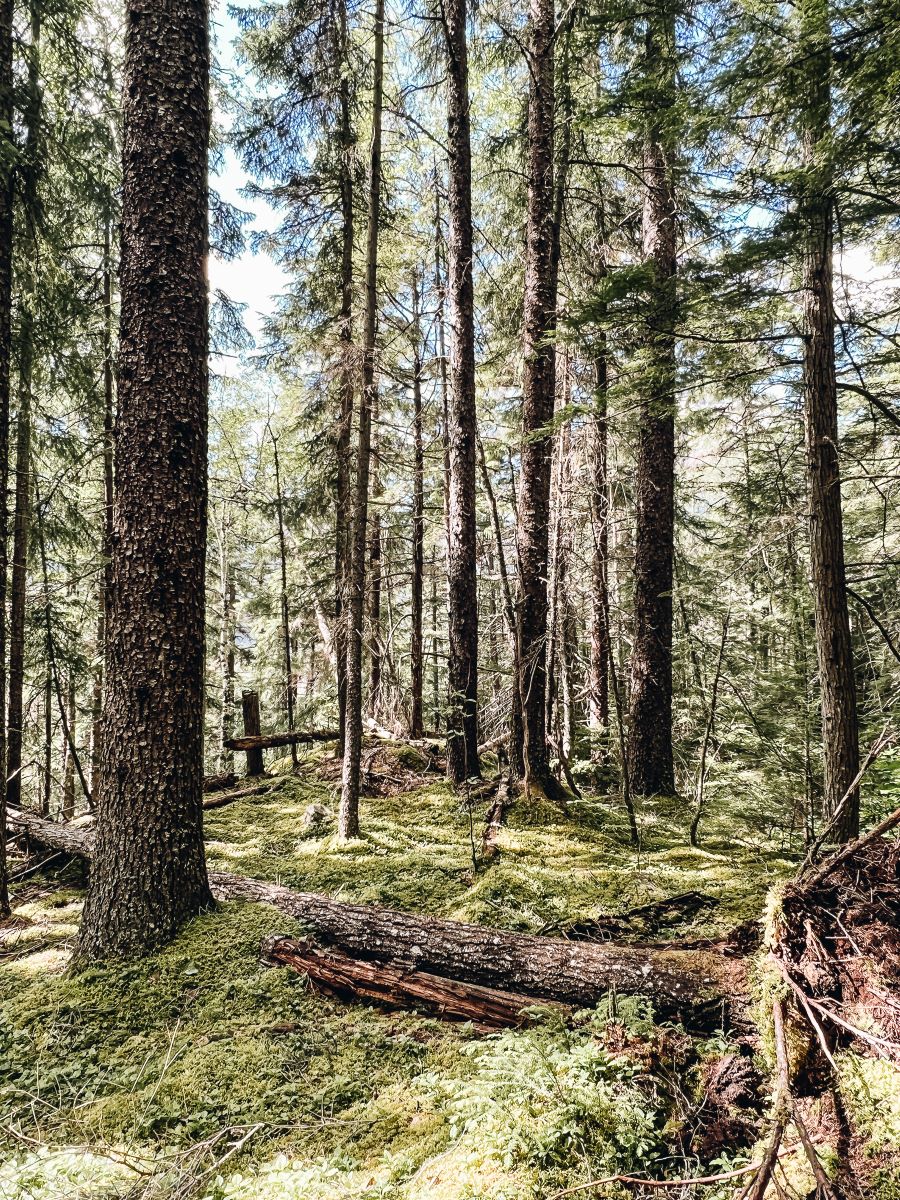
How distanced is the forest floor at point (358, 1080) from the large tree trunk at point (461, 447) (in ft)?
9.37

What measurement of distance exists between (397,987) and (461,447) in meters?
5.91

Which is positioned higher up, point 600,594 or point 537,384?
point 537,384

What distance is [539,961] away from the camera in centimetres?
311

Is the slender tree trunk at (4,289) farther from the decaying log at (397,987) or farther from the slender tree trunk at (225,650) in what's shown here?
the slender tree trunk at (225,650)

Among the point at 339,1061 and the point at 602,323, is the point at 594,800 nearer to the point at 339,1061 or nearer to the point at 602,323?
the point at 339,1061

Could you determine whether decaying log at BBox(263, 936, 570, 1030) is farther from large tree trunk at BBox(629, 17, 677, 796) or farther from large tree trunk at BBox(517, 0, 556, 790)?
large tree trunk at BBox(629, 17, 677, 796)

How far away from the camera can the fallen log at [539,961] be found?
8.80 ft

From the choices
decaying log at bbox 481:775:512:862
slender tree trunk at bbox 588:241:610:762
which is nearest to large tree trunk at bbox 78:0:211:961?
decaying log at bbox 481:775:512:862

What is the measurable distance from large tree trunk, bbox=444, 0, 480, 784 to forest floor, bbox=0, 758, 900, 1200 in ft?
9.37

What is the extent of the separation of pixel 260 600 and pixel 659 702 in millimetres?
12027

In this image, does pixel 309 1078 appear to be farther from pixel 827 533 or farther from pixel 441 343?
pixel 441 343

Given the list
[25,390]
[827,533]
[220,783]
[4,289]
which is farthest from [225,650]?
[827,533]

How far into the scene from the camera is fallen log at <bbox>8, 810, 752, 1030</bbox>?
2682 millimetres

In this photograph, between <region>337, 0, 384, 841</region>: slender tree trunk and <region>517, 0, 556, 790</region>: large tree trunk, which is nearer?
<region>337, 0, 384, 841</region>: slender tree trunk
